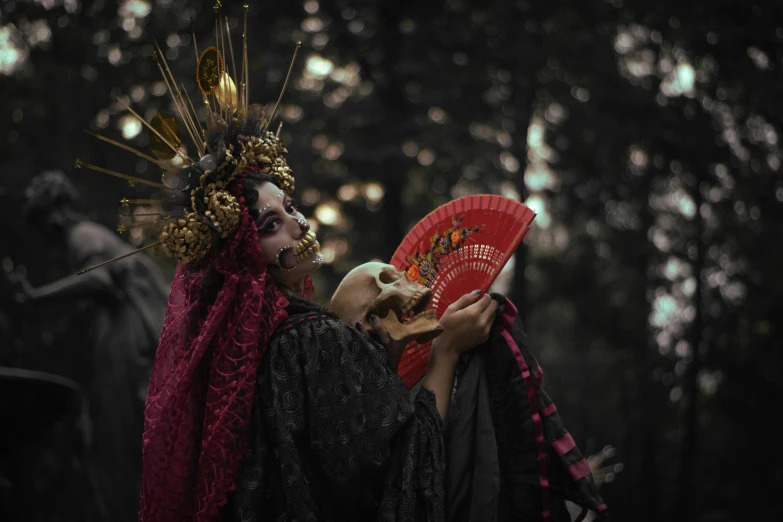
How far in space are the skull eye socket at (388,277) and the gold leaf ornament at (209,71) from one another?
0.84m

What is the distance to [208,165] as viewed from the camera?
9.02 ft

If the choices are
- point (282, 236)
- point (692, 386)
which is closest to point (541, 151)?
point (692, 386)

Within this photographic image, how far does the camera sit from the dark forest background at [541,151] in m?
8.11

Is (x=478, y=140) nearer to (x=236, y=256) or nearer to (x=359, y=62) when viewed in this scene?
(x=359, y=62)

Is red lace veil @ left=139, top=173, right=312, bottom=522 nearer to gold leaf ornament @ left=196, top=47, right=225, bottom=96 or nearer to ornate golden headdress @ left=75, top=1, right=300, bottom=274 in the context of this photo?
ornate golden headdress @ left=75, top=1, right=300, bottom=274

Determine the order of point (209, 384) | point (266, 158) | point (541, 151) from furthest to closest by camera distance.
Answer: point (541, 151)
point (266, 158)
point (209, 384)

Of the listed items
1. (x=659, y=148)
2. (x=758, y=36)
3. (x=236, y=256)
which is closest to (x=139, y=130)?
(x=659, y=148)

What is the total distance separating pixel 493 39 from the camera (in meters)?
8.38

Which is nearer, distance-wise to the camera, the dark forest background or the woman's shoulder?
the woman's shoulder

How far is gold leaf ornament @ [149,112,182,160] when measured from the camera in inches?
113

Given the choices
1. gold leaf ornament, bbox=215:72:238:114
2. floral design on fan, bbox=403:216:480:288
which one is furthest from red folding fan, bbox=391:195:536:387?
gold leaf ornament, bbox=215:72:238:114

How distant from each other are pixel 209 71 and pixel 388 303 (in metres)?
0.98

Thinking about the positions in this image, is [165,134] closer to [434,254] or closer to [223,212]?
[223,212]

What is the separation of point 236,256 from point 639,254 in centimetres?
879
